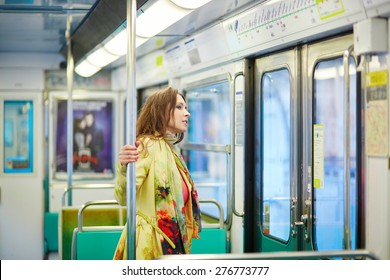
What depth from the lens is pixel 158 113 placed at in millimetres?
3541

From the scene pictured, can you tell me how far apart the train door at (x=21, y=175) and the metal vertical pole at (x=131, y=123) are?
5831mm

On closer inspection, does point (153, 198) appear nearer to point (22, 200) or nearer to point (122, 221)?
point (122, 221)

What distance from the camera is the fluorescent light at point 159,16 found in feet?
12.5

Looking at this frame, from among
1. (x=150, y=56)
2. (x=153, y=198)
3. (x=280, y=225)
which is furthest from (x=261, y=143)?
(x=150, y=56)

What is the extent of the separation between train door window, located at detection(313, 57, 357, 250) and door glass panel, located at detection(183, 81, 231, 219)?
1056mm

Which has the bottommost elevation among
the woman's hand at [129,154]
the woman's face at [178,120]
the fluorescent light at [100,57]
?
the woman's hand at [129,154]

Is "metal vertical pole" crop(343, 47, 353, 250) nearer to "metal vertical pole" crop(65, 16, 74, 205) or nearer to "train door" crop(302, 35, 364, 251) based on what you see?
"train door" crop(302, 35, 364, 251)

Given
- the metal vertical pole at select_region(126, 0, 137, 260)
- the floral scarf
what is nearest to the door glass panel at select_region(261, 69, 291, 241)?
the floral scarf

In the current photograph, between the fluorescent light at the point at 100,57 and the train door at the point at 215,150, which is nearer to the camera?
the train door at the point at 215,150

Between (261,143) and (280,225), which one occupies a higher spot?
(261,143)

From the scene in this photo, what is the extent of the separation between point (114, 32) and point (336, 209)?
245cm

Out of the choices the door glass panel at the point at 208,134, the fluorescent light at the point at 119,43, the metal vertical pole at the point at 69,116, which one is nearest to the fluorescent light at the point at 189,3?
the fluorescent light at the point at 119,43

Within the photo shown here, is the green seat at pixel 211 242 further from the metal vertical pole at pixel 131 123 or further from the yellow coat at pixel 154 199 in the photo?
the metal vertical pole at pixel 131 123

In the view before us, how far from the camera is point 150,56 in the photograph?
7.43 m
